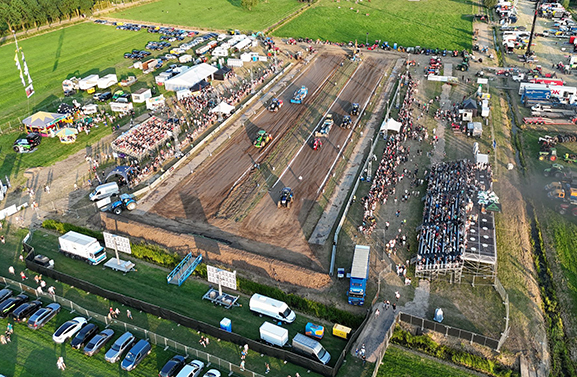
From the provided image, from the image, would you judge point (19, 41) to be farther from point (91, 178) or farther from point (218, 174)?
point (218, 174)

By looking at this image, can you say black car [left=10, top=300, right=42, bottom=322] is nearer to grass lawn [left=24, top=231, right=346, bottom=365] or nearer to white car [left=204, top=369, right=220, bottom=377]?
grass lawn [left=24, top=231, right=346, bottom=365]

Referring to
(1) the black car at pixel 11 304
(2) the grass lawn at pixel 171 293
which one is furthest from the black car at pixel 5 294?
(2) the grass lawn at pixel 171 293

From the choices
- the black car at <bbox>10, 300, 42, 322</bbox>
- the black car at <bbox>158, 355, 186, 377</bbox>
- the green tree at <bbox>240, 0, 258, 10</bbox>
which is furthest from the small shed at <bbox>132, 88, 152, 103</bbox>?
the green tree at <bbox>240, 0, 258, 10</bbox>

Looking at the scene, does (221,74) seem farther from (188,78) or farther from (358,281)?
(358,281)

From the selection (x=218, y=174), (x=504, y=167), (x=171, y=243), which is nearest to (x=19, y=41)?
(x=218, y=174)

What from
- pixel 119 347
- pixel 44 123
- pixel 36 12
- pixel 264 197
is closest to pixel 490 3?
pixel 264 197

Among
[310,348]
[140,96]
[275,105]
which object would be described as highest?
[140,96]
